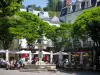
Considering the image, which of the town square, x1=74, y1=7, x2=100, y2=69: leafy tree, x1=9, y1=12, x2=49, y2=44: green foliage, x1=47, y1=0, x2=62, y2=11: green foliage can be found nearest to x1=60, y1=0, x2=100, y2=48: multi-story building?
the town square

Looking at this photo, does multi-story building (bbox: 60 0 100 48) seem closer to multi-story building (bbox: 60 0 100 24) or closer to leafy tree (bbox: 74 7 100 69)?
multi-story building (bbox: 60 0 100 24)

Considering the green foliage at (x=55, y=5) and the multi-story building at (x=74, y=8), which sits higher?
the green foliage at (x=55, y=5)

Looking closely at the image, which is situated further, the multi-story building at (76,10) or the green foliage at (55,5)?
the green foliage at (55,5)

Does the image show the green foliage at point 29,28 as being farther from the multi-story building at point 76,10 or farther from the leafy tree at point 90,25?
the leafy tree at point 90,25

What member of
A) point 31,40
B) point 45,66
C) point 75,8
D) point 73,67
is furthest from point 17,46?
point 45,66

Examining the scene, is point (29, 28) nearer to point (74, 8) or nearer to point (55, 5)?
point (74, 8)

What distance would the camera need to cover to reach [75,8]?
58188mm

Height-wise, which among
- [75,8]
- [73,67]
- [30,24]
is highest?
[75,8]

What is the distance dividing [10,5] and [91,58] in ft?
133

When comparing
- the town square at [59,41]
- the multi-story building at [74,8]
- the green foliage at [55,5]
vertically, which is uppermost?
the green foliage at [55,5]

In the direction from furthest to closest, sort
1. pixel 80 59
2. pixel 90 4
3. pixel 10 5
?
pixel 90 4, pixel 80 59, pixel 10 5

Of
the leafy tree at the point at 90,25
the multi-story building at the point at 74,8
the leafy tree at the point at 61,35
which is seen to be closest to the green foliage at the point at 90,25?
the leafy tree at the point at 90,25

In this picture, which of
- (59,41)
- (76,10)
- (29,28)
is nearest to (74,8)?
(76,10)

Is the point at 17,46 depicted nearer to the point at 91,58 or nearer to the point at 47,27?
the point at 47,27
